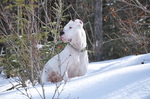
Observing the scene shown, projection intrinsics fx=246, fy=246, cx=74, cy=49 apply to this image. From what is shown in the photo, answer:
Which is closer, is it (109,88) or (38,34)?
(109,88)

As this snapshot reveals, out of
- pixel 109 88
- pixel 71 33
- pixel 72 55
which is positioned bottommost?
pixel 109 88

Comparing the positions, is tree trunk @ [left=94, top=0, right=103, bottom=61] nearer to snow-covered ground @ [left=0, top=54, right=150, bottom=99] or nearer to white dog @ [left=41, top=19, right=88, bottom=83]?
white dog @ [left=41, top=19, right=88, bottom=83]

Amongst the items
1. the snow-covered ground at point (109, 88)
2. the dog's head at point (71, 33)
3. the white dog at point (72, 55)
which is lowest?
the snow-covered ground at point (109, 88)

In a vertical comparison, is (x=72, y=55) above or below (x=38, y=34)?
below

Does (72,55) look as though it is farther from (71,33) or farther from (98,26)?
(98,26)

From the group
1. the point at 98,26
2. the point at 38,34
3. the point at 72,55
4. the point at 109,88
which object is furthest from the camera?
the point at 98,26

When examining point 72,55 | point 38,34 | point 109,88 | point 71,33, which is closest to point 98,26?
point 38,34

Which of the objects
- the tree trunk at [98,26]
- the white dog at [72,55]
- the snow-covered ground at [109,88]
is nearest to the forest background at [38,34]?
the tree trunk at [98,26]

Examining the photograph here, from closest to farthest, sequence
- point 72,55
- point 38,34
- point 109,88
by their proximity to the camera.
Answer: point 109,88 < point 72,55 < point 38,34

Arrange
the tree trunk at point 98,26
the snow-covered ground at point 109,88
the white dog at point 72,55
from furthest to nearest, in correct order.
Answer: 1. the tree trunk at point 98,26
2. the white dog at point 72,55
3. the snow-covered ground at point 109,88

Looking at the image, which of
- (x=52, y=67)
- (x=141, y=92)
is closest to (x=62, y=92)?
(x=141, y=92)

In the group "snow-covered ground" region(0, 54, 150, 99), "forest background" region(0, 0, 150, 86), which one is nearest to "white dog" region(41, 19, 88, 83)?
"forest background" region(0, 0, 150, 86)

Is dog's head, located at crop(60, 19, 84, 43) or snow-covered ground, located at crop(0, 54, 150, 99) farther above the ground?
dog's head, located at crop(60, 19, 84, 43)

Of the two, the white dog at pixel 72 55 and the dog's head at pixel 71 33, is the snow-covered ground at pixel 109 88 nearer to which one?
the white dog at pixel 72 55
